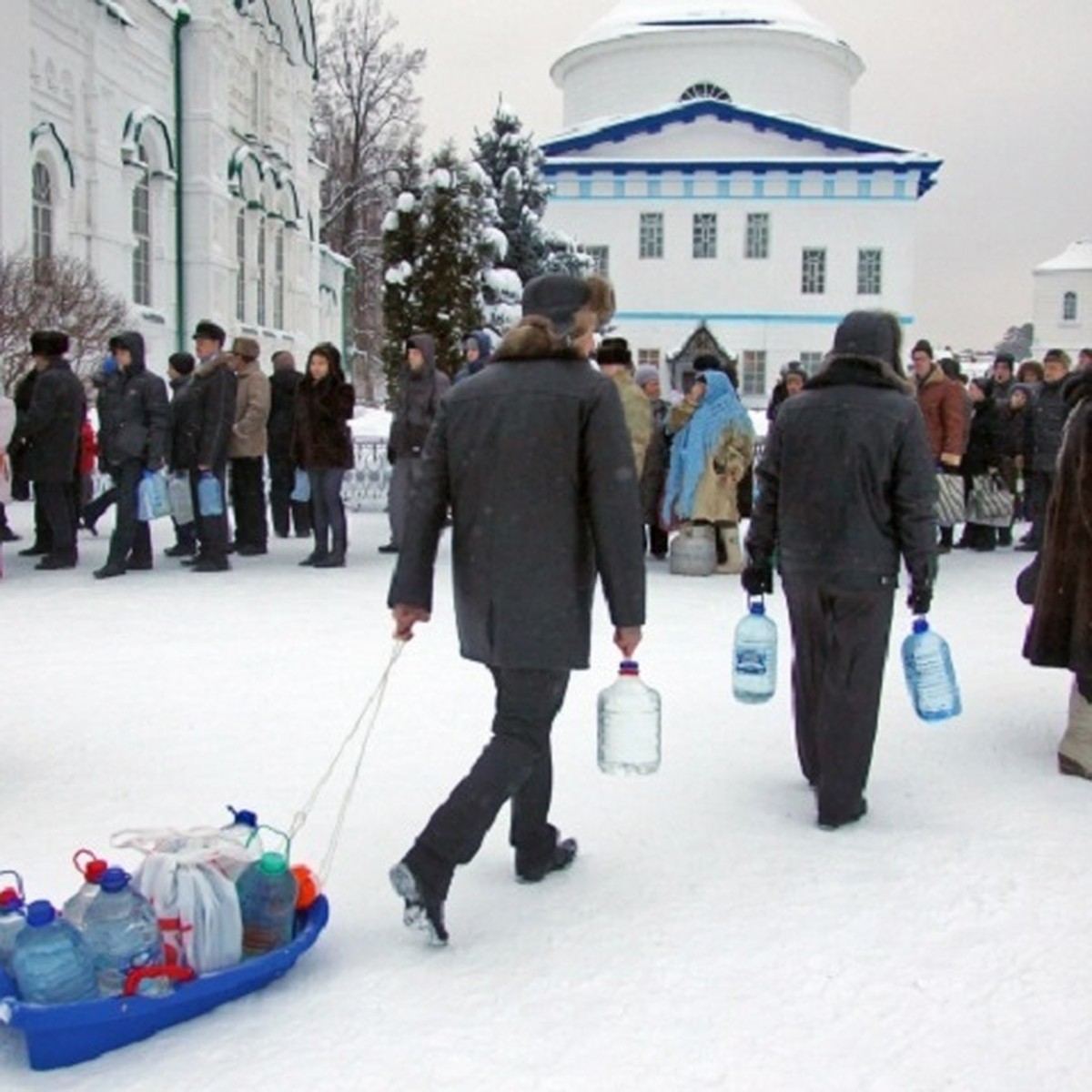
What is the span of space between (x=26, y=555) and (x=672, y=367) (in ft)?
114

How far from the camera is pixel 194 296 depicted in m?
23.3

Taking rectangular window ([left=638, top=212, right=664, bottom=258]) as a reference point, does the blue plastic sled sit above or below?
below

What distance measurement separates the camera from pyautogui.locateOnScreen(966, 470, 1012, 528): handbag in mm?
12703

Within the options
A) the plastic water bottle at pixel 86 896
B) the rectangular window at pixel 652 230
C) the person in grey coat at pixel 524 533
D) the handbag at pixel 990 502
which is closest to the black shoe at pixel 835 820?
the person in grey coat at pixel 524 533

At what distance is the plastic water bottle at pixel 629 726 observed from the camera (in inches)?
165

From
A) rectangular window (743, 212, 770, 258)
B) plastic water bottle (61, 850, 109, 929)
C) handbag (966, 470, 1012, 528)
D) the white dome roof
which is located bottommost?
plastic water bottle (61, 850, 109, 929)

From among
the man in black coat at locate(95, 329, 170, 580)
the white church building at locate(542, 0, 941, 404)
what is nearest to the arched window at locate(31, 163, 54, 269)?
the man in black coat at locate(95, 329, 170, 580)

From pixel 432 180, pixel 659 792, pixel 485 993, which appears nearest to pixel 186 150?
pixel 432 180

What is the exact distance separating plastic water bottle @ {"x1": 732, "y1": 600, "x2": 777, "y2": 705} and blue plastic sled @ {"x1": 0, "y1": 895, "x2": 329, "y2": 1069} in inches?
95.3

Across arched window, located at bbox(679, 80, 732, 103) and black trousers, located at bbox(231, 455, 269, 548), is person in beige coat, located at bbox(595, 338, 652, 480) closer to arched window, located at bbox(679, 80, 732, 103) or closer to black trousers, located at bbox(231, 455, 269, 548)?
black trousers, located at bbox(231, 455, 269, 548)

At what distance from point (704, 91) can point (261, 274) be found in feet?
81.5

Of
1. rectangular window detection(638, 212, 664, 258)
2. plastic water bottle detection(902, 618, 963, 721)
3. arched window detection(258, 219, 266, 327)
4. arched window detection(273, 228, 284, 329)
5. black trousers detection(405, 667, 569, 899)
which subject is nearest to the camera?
black trousers detection(405, 667, 569, 899)

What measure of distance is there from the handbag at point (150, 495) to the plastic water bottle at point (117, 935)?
7.29 meters

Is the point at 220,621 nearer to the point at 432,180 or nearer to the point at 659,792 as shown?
the point at 659,792
